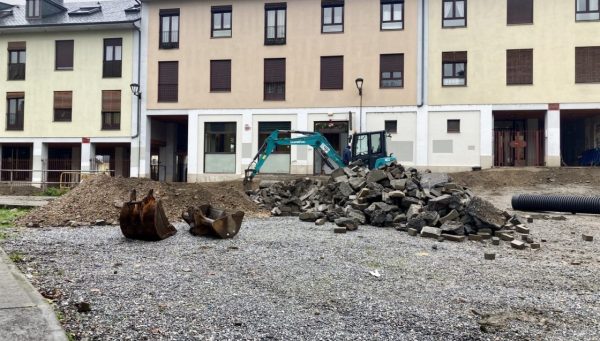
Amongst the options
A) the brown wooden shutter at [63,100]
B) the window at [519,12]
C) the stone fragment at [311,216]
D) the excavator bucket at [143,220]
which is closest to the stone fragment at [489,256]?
the stone fragment at [311,216]

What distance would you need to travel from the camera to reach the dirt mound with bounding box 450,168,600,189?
20.2 metres

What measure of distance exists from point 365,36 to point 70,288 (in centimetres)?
2331

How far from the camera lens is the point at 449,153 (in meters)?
24.2

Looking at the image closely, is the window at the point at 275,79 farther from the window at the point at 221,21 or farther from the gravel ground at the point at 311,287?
the gravel ground at the point at 311,287

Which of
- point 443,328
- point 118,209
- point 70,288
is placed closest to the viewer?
point 443,328

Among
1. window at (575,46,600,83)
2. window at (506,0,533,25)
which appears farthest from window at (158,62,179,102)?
window at (575,46,600,83)

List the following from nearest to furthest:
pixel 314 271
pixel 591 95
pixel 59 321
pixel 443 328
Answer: pixel 59 321 < pixel 443 328 < pixel 314 271 < pixel 591 95

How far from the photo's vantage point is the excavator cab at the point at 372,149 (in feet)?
57.9

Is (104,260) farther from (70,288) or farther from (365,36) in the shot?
(365,36)

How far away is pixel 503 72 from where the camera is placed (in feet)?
78.9

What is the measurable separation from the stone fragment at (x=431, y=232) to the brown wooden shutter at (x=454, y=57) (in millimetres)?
17500

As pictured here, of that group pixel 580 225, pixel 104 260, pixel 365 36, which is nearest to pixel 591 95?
pixel 365 36

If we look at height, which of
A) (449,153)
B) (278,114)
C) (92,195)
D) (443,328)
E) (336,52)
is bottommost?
(443,328)

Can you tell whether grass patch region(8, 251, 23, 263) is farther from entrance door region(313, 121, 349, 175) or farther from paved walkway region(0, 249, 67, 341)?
entrance door region(313, 121, 349, 175)
